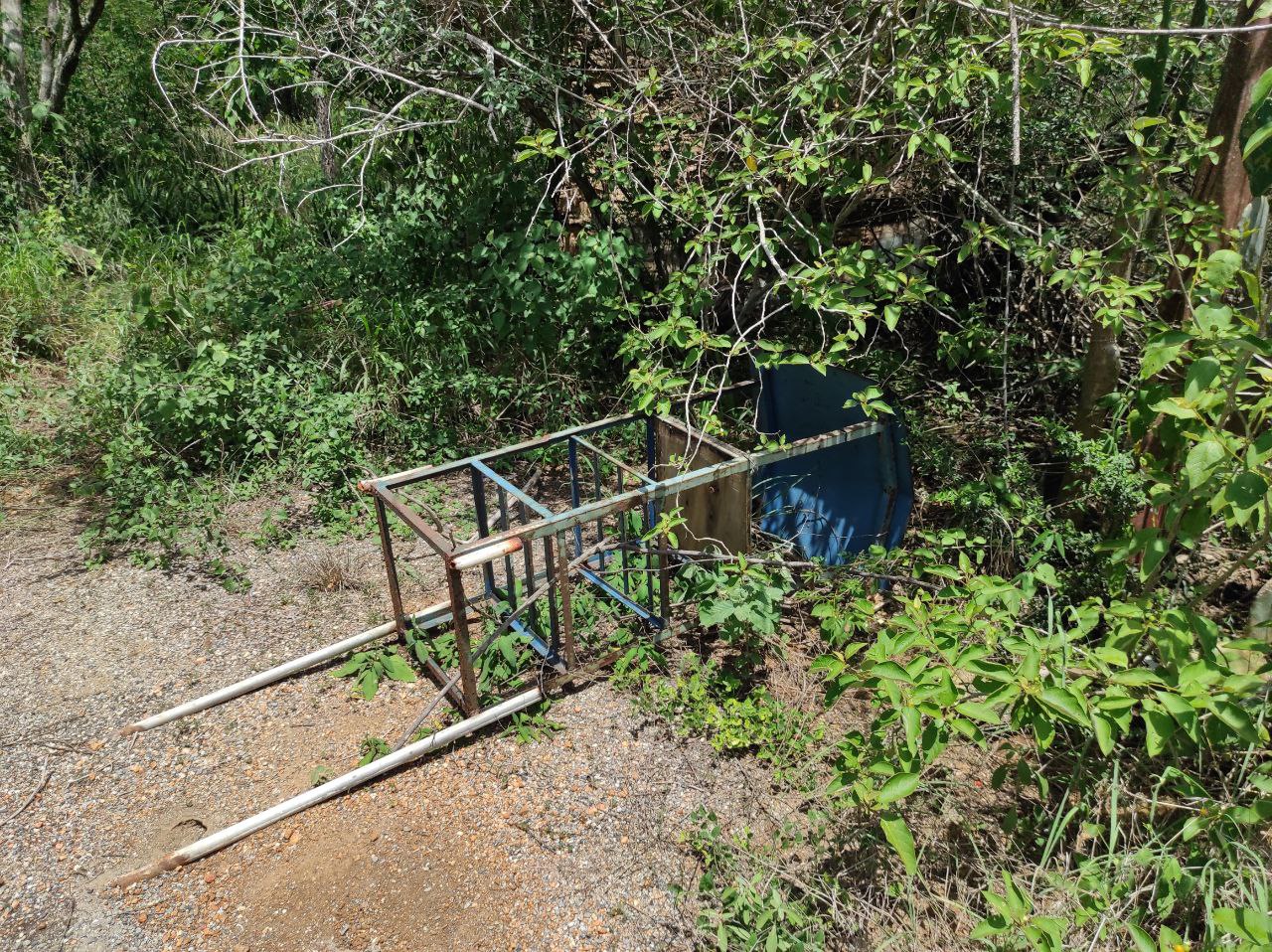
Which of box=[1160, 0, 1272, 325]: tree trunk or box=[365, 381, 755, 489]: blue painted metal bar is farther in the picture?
box=[365, 381, 755, 489]: blue painted metal bar

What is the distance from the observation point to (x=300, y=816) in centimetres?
328

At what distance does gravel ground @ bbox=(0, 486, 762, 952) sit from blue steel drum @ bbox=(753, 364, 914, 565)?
145 cm

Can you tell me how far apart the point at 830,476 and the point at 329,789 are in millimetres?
2706

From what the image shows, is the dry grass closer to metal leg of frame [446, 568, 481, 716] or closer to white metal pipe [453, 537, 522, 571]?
metal leg of frame [446, 568, 481, 716]

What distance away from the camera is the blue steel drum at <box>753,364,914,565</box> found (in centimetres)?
432

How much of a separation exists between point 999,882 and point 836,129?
3.23 metres

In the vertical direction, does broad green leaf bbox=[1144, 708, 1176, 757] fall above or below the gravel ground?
above

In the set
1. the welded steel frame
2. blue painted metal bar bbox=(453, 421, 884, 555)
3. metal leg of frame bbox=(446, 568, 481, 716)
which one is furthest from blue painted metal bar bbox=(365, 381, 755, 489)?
metal leg of frame bbox=(446, 568, 481, 716)

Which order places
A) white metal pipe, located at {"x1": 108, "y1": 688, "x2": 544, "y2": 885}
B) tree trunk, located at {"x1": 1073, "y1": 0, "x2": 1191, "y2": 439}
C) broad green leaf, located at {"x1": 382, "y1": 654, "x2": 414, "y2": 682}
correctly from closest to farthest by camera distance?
white metal pipe, located at {"x1": 108, "y1": 688, "x2": 544, "y2": 885}
tree trunk, located at {"x1": 1073, "y1": 0, "x2": 1191, "y2": 439}
broad green leaf, located at {"x1": 382, "y1": 654, "x2": 414, "y2": 682}

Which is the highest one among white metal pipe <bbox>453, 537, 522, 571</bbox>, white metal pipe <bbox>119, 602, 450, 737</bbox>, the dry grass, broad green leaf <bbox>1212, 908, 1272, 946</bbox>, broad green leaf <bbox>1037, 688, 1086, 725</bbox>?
white metal pipe <bbox>453, 537, 522, 571</bbox>

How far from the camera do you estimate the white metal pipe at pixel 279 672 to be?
365 centimetres

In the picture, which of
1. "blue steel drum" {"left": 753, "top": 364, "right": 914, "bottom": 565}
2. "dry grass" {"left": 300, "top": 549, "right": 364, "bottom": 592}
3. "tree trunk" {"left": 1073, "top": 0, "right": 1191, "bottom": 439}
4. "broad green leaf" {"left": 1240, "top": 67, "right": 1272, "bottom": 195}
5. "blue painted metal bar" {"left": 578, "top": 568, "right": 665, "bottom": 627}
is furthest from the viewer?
"dry grass" {"left": 300, "top": 549, "right": 364, "bottom": 592}

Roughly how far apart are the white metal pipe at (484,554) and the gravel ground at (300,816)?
825mm

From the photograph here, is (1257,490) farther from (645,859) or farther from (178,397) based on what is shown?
(178,397)
